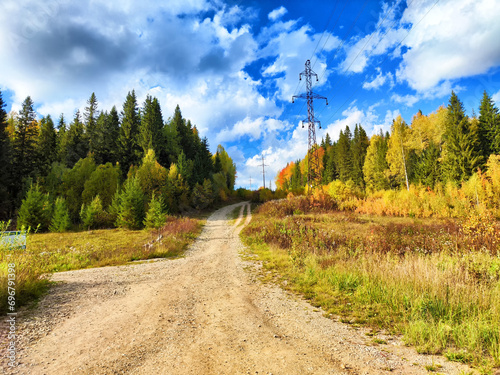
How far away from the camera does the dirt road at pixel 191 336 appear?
3189mm

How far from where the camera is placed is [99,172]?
1190 inches

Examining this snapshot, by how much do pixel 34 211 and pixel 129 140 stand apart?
2380 cm

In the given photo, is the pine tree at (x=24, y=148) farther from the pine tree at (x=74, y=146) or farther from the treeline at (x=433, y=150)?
the treeline at (x=433, y=150)

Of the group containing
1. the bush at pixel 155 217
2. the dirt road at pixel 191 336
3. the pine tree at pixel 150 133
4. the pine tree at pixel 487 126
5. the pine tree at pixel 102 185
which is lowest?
the dirt road at pixel 191 336

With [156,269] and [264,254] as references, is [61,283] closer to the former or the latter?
[156,269]

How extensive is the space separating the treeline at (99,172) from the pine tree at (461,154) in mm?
36891

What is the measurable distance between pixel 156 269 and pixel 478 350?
9.74 meters

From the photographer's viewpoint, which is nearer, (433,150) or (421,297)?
(421,297)

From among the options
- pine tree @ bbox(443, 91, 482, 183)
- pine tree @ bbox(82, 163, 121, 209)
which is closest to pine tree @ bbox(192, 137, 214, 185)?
pine tree @ bbox(82, 163, 121, 209)

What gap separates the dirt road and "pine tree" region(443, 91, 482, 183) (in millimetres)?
35499

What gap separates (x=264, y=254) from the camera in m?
12.0

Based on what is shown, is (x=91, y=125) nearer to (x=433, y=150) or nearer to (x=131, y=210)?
(x=131, y=210)


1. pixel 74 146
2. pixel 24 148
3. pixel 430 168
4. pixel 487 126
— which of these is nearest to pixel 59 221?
pixel 24 148

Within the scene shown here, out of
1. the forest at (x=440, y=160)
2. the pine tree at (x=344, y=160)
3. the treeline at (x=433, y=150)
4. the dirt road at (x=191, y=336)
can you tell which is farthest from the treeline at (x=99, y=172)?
the pine tree at (x=344, y=160)
